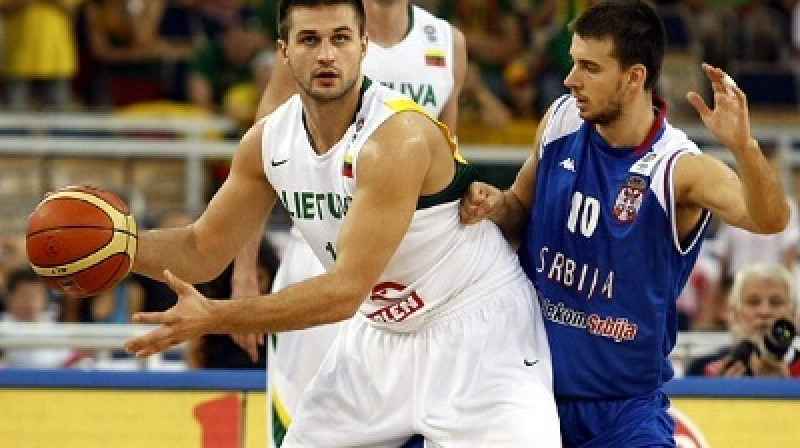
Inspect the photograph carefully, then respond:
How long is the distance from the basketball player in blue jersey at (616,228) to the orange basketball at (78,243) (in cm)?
116

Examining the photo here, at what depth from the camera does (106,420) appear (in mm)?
→ 8102

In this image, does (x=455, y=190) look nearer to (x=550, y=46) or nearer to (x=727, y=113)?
(x=727, y=113)

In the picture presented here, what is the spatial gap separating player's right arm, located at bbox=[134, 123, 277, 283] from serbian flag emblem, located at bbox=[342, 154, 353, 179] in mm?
476

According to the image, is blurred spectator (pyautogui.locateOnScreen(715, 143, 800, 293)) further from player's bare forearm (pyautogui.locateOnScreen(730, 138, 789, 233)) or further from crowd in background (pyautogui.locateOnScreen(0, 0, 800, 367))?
player's bare forearm (pyautogui.locateOnScreen(730, 138, 789, 233))

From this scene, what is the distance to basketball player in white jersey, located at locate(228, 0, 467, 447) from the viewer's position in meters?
7.24

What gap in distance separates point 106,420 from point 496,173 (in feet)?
15.8

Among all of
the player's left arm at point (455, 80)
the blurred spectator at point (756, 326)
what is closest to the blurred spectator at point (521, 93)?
the blurred spectator at point (756, 326)

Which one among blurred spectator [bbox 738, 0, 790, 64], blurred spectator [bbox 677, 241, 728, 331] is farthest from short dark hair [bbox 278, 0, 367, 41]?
blurred spectator [bbox 738, 0, 790, 64]

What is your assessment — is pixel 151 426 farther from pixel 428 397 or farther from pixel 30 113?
pixel 30 113

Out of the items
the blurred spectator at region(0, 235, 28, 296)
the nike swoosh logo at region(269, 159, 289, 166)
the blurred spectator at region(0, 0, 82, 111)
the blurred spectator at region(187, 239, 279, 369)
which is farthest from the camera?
the blurred spectator at region(0, 0, 82, 111)

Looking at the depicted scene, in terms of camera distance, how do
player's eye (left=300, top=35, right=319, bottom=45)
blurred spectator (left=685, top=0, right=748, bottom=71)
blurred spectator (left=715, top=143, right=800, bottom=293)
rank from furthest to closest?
blurred spectator (left=685, top=0, right=748, bottom=71), blurred spectator (left=715, top=143, right=800, bottom=293), player's eye (left=300, top=35, right=319, bottom=45)

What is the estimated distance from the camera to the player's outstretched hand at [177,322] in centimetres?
504

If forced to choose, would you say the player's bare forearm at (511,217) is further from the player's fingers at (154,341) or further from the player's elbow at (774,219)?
the player's fingers at (154,341)

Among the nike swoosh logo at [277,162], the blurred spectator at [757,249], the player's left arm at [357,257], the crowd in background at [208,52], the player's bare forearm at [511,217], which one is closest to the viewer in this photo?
the player's left arm at [357,257]
